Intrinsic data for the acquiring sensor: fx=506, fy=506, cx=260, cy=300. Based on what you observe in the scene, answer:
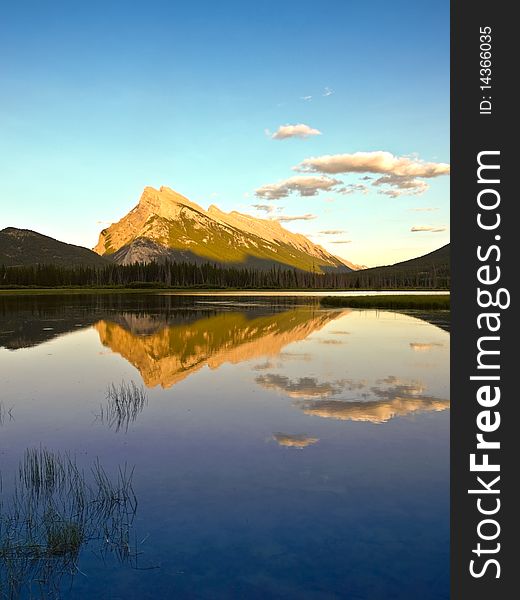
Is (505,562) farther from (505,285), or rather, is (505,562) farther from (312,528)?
(505,285)

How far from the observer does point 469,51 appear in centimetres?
1430

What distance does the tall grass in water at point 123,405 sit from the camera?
22.8 metres

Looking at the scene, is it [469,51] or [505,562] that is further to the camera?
[469,51]

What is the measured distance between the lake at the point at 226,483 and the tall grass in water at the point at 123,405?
15 centimetres

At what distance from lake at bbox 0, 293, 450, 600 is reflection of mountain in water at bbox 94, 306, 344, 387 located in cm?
209

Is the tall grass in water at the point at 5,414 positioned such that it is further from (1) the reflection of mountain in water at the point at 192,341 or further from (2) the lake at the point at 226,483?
(1) the reflection of mountain in water at the point at 192,341

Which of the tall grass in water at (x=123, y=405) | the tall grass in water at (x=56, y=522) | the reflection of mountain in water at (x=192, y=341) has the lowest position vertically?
the tall grass in water at (x=56, y=522)

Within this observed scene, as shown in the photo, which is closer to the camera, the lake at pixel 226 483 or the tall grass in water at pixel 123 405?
the lake at pixel 226 483

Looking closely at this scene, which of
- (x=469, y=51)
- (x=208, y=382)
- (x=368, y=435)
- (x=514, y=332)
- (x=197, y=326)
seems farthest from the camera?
(x=197, y=326)

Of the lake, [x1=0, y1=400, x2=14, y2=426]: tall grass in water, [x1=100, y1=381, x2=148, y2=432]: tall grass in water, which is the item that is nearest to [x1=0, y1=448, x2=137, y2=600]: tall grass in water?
the lake

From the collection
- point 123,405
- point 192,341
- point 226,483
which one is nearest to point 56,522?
point 226,483

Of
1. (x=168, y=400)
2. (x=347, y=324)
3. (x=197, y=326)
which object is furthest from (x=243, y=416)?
(x=347, y=324)

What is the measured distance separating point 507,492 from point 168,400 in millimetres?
18462

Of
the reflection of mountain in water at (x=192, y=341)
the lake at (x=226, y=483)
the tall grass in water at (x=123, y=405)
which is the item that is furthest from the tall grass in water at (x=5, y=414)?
the reflection of mountain in water at (x=192, y=341)
